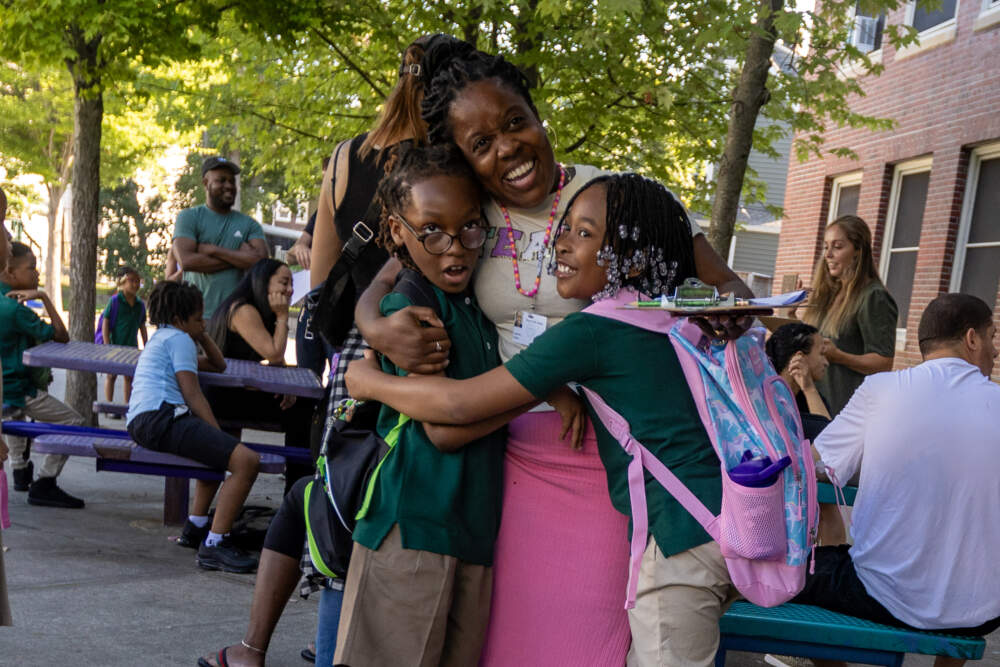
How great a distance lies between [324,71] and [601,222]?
10771mm

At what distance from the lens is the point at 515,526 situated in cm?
254

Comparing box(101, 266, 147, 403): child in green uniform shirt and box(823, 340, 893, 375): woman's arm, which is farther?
box(101, 266, 147, 403): child in green uniform shirt

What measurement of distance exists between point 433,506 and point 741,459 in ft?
2.28

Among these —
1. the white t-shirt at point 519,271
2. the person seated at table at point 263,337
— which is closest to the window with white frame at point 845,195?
the person seated at table at point 263,337

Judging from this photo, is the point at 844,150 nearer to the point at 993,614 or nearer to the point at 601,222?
the point at 993,614

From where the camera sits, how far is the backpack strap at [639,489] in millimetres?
2236

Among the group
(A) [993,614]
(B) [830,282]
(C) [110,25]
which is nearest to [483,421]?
(A) [993,614]

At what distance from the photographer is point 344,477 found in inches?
99.9

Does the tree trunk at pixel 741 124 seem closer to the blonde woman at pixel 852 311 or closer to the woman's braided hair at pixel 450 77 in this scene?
the blonde woman at pixel 852 311

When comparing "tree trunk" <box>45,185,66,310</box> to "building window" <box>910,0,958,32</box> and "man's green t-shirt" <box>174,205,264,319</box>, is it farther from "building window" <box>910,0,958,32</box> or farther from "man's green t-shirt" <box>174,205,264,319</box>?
"building window" <box>910,0,958,32</box>

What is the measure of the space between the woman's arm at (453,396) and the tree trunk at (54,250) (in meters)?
25.5

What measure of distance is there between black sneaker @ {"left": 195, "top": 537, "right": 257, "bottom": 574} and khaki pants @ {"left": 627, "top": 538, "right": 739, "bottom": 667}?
3669 millimetres

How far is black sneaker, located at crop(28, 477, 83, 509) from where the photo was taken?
686 centimetres

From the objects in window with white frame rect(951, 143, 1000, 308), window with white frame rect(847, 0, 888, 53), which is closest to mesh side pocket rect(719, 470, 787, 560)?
window with white frame rect(951, 143, 1000, 308)
